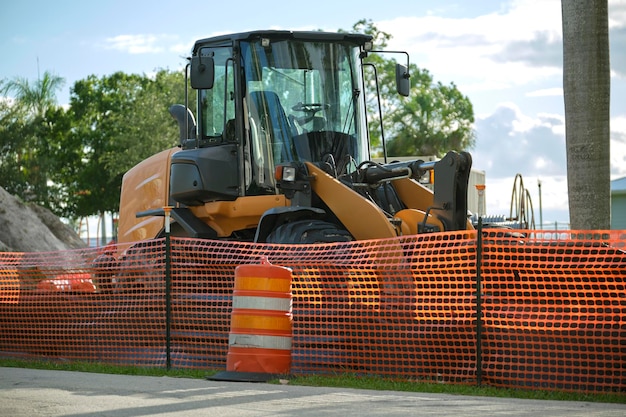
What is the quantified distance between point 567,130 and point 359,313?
4.83 m

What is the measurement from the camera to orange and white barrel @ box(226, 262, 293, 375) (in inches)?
423

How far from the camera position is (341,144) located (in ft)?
44.9

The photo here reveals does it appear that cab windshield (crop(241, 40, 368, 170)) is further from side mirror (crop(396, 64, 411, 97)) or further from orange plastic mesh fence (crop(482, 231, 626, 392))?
orange plastic mesh fence (crop(482, 231, 626, 392))

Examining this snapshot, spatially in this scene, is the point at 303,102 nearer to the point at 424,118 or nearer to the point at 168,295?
the point at 168,295

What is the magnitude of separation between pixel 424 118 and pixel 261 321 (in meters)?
55.0

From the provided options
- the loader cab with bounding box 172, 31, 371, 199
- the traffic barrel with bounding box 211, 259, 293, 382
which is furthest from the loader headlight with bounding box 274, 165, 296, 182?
the traffic barrel with bounding box 211, 259, 293, 382

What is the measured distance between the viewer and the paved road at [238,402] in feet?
27.6

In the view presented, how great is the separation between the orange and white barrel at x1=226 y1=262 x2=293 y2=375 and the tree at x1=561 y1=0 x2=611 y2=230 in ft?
17.2

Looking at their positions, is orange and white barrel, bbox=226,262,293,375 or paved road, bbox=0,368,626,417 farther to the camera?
orange and white barrel, bbox=226,262,293,375

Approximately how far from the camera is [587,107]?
14.3 meters

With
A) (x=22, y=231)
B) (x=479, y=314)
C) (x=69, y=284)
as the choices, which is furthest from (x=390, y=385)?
(x=22, y=231)

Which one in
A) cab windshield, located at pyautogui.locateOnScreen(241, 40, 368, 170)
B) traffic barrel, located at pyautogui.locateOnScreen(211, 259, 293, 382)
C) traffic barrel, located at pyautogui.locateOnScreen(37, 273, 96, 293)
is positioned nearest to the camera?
traffic barrel, located at pyautogui.locateOnScreen(211, 259, 293, 382)

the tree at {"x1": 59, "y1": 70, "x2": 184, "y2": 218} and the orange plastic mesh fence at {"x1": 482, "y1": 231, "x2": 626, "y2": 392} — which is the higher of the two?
the tree at {"x1": 59, "y1": 70, "x2": 184, "y2": 218}

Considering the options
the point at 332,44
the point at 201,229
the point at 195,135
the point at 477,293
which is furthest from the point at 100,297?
the point at 477,293
